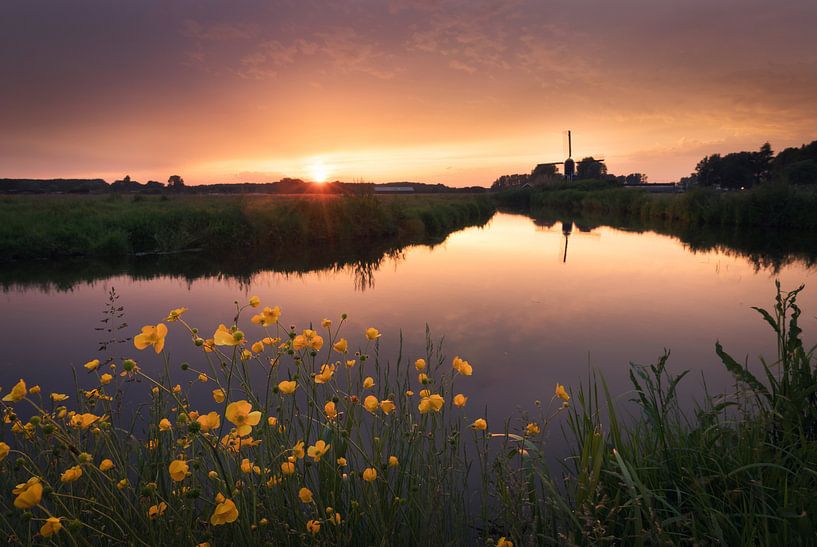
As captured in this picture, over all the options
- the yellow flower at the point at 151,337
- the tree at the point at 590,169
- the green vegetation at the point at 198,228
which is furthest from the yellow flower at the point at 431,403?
the tree at the point at 590,169

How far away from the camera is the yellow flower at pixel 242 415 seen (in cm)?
153

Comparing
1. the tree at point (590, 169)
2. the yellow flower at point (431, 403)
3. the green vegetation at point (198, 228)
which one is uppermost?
the tree at point (590, 169)

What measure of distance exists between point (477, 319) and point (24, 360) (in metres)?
6.24

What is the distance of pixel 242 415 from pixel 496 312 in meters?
6.83

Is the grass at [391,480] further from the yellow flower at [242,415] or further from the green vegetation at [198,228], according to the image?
the green vegetation at [198,228]

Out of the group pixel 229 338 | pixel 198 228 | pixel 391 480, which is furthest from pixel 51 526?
pixel 198 228

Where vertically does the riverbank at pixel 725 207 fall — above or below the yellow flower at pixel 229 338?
above

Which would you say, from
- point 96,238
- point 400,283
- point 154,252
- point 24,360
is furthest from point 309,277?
point 96,238

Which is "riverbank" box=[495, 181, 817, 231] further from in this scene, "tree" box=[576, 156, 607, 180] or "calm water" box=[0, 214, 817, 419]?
"tree" box=[576, 156, 607, 180]

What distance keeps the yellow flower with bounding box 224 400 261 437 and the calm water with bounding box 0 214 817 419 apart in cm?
181

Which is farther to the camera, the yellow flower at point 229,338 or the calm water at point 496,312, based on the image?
the calm water at point 496,312

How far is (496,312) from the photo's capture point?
805 centimetres

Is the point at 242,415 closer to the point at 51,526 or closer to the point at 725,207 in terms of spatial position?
the point at 51,526

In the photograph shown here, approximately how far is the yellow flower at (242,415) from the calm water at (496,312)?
1.81 m
